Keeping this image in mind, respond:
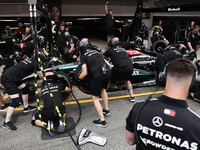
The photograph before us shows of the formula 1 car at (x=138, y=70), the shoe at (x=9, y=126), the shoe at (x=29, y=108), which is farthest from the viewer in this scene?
the formula 1 car at (x=138, y=70)

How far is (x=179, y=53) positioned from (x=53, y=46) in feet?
18.7

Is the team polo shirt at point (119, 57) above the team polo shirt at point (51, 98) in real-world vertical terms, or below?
above

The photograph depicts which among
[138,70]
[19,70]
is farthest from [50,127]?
[138,70]

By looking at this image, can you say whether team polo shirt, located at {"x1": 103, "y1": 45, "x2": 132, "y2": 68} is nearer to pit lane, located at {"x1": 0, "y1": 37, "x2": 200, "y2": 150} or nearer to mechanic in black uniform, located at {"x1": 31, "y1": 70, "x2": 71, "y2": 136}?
pit lane, located at {"x1": 0, "y1": 37, "x2": 200, "y2": 150}

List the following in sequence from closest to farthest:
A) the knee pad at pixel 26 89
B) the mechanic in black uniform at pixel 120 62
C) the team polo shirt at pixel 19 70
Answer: the team polo shirt at pixel 19 70
the knee pad at pixel 26 89
the mechanic in black uniform at pixel 120 62

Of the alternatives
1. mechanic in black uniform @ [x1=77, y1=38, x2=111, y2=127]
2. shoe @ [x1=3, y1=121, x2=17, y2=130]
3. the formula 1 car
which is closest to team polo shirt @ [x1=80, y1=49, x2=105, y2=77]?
mechanic in black uniform @ [x1=77, y1=38, x2=111, y2=127]

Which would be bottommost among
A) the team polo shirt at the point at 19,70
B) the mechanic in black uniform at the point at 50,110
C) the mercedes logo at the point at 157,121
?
the mechanic in black uniform at the point at 50,110

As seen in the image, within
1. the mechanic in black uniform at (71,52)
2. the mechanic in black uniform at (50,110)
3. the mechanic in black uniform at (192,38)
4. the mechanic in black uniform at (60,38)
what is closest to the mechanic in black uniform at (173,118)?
the mechanic in black uniform at (50,110)

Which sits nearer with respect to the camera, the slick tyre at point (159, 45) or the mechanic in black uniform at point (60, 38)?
the mechanic in black uniform at point (60, 38)

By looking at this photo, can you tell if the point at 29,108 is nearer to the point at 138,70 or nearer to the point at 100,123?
the point at 100,123

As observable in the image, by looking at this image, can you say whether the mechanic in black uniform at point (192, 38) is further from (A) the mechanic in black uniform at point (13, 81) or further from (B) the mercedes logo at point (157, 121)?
(B) the mercedes logo at point (157, 121)

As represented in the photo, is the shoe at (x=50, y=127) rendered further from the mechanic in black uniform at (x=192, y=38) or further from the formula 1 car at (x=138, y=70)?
the mechanic in black uniform at (x=192, y=38)

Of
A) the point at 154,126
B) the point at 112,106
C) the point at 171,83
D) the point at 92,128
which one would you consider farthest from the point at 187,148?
the point at 112,106

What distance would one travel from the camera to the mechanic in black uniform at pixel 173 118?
1221 mm
